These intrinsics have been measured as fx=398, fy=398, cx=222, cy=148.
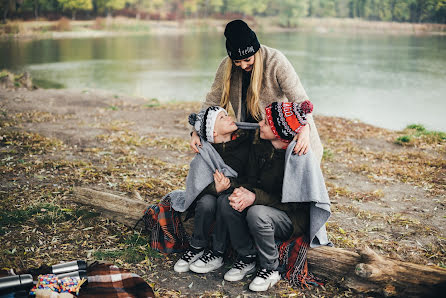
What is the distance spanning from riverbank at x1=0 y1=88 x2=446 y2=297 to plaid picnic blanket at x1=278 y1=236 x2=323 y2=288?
0.09 metres

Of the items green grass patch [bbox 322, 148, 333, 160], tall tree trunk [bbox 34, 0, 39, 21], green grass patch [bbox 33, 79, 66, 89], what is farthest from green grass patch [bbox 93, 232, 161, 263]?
tall tree trunk [bbox 34, 0, 39, 21]

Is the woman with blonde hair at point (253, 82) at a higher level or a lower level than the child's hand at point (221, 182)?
higher

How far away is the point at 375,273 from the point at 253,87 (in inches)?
71.4

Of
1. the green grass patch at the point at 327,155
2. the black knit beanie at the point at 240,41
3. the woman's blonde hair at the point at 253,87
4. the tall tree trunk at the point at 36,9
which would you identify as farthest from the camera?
the tall tree trunk at the point at 36,9

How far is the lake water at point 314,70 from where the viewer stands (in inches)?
555

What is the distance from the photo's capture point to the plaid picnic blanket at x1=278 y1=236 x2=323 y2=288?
3.16m

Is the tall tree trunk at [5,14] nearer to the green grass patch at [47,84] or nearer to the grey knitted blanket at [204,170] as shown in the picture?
the green grass patch at [47,84]

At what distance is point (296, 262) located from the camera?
319cm

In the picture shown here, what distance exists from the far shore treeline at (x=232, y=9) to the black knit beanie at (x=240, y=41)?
61.9 feet

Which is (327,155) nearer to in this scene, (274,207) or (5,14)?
(274,207)

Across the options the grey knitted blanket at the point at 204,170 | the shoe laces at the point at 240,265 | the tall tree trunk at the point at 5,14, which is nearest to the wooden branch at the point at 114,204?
the grey knitted blanket at the point at 204,170

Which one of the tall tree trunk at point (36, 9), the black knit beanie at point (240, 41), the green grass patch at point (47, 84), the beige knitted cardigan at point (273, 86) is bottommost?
the green grass patch at point (47, 84)

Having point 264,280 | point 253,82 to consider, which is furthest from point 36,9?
point 264,280

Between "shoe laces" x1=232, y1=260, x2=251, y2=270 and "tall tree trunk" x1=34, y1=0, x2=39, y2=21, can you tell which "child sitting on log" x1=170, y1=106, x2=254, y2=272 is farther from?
"tall tree trunk" x1=34, y1=0, x2=39, y2=21
